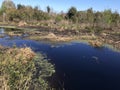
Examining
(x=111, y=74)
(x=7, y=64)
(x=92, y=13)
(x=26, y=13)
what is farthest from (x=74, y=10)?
(x=7, y=64)

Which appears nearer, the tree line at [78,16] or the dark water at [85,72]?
the dark water at [85,72]

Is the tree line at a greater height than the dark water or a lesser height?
greater

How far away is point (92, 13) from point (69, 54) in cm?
5237

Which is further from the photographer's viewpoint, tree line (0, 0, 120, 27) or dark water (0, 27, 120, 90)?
tree line (0, 0, 120, 27)

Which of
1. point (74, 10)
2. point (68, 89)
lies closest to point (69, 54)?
point (68, 89)

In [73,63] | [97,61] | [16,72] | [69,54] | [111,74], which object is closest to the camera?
[16,72]

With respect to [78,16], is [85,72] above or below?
below

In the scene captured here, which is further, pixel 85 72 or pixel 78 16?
pixel 78 16

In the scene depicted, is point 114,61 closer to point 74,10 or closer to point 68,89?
point 68,89

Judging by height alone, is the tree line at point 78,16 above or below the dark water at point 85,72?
above

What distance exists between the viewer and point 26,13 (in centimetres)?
7469

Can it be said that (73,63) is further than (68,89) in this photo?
Yes

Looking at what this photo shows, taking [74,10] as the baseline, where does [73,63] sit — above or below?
below

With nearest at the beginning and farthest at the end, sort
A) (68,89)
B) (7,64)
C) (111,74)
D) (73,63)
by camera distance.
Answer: (7,64) < (68,89) < (111,74) < (73,63)
